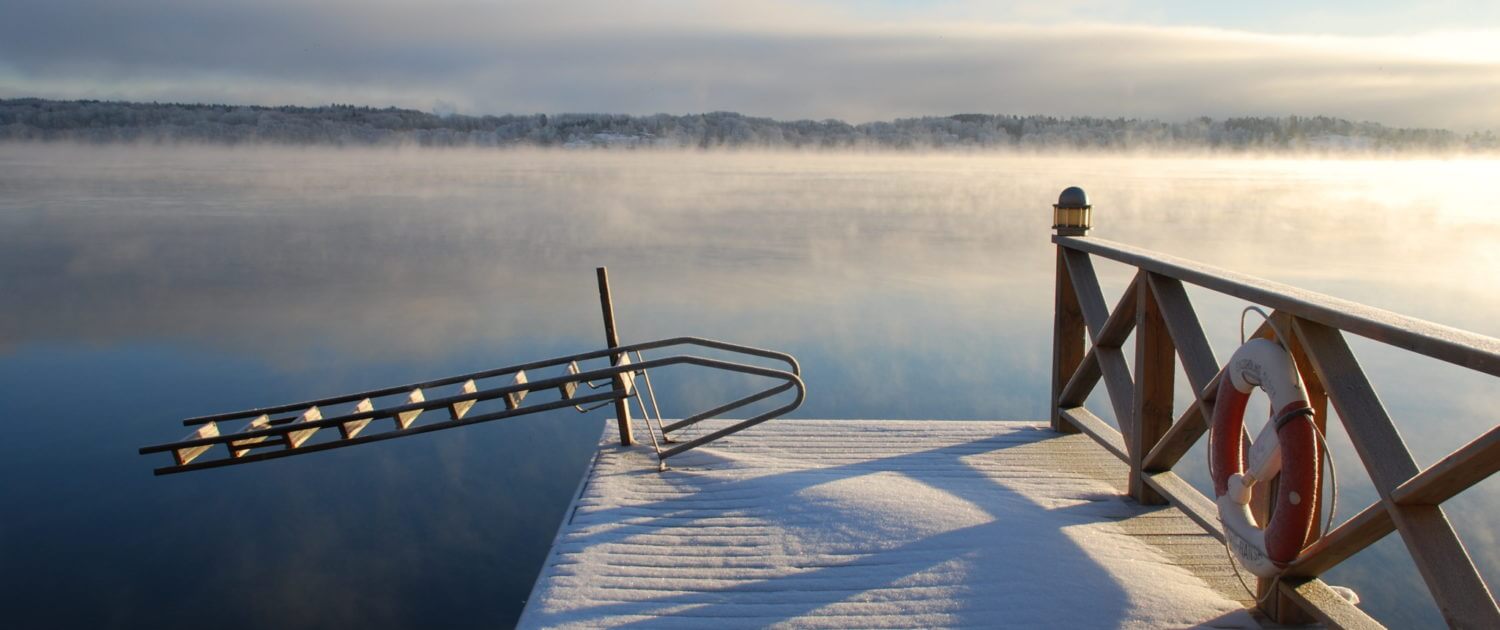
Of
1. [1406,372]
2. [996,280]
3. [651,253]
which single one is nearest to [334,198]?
[651,253]

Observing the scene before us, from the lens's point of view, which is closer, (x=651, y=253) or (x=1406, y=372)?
(x=1406, y=372)

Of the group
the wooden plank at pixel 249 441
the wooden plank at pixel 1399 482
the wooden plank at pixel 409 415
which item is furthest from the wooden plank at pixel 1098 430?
the wooden plank at pixel 249 441

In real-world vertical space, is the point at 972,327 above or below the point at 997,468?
below

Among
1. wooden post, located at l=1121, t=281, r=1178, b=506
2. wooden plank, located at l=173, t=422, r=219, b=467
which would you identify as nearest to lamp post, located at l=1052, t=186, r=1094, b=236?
wooden post, located at l=1121, t=281, r=1178, b=506

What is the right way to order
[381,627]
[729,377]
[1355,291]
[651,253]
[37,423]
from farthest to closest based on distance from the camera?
[651,253] → [1355,291] → [729,377] → [37,423] → [381,627]

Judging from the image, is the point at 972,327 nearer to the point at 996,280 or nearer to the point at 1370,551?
the point at 996,280

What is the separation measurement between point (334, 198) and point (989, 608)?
144ft

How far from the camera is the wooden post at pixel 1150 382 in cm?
340

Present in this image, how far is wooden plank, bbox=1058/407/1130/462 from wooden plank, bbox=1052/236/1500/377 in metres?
1.05

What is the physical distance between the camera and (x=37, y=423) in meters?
8.73

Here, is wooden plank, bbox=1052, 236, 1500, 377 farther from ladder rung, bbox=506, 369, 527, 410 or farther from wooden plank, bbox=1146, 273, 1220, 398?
ladder rung, bbox=506, 369, 527, 410

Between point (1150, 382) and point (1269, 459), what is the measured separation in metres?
0.99

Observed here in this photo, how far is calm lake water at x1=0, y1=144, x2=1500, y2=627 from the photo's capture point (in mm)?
5605

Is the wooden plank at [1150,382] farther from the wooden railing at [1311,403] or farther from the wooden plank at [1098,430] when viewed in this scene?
the wooden plank at [1098,430]
